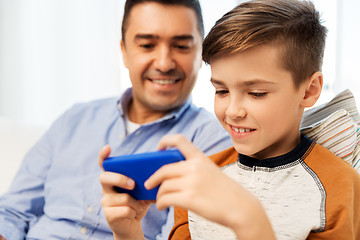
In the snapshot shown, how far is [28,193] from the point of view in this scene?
1738 millimetres

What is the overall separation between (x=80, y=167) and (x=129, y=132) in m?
0.23

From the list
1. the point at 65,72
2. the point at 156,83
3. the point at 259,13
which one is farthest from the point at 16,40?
the point at 259,13

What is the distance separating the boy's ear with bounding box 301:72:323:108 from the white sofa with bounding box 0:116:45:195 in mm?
1483

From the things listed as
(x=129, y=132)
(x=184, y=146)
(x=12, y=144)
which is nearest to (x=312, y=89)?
(x=184, y=146)

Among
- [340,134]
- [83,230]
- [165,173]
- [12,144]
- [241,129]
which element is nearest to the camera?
[165,173]

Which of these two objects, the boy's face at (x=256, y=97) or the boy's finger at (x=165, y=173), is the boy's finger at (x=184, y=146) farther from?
the boy's face at (x=256, y=97)

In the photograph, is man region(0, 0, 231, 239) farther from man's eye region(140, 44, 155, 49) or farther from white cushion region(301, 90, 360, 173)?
white cushion region(301, 90, 360, 173)

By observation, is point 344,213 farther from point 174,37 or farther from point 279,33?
point 174,37

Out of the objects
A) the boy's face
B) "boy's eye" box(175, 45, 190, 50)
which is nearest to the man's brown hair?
"boy's eye" box(175, 45, 190, 50)

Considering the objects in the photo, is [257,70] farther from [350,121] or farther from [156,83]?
[156,83]

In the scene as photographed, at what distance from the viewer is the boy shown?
0.94m

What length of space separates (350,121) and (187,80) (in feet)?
2.15

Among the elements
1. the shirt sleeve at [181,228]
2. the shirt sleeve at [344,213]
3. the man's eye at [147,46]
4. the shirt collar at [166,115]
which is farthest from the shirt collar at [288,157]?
the man's eye at [147,46]

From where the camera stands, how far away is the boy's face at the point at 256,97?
97 centimetres
